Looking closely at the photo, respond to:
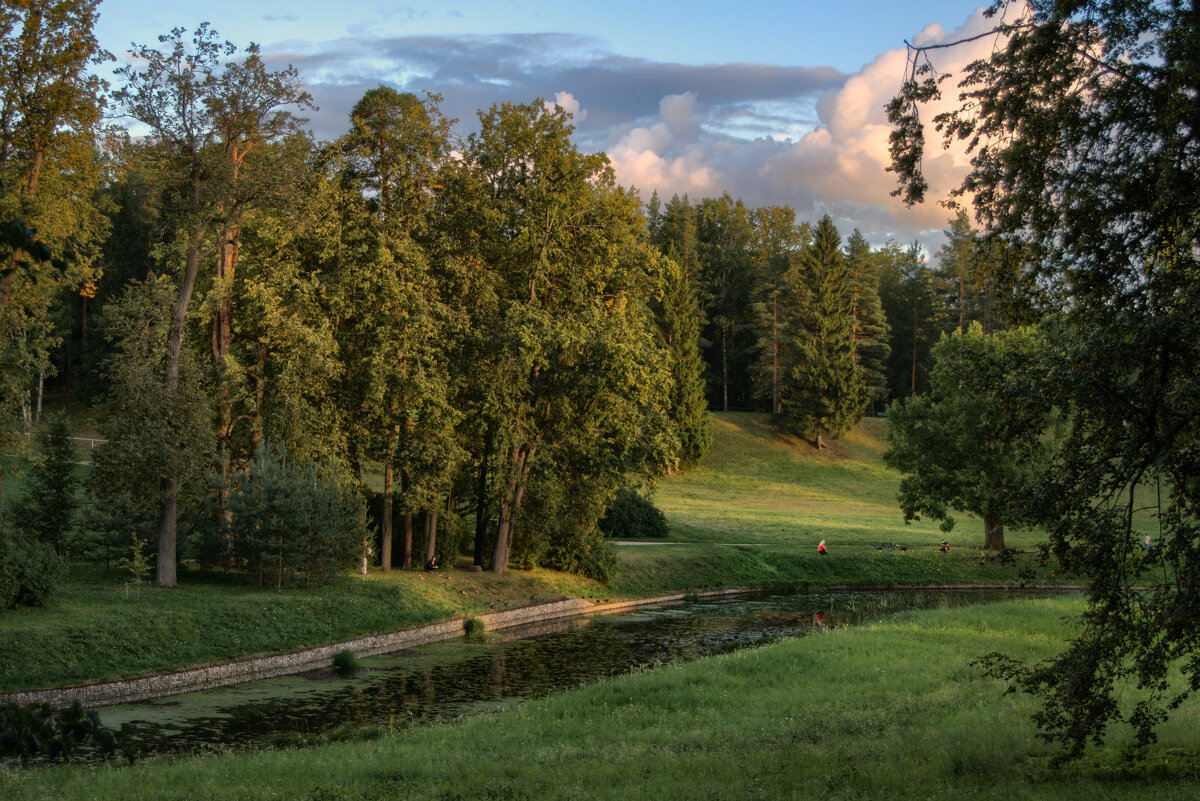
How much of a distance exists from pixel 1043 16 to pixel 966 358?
13.5 feet

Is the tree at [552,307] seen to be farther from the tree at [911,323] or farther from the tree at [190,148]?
the tree at [911,323]

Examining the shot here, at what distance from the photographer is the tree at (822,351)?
254 feet

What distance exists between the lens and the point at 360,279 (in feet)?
100.0

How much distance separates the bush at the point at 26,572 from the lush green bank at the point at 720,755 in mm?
9279

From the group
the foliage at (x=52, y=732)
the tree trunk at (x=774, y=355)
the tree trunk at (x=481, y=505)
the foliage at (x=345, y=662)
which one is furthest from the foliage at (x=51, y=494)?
the tree trunk at (x=774, y=355)

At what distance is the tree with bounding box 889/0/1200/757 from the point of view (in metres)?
9.20

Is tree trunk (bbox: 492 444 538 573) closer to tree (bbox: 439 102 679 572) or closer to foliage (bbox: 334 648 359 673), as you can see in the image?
tree (bbox: 439 102 679 572)

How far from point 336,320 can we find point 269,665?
41.3ft

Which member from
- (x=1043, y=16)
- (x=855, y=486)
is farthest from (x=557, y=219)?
(x=855, y=486)

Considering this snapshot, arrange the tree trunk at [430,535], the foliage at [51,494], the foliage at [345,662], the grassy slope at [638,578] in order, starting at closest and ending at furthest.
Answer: the grassy slope at [638,578], the foliage at [345,662], the foliage at [51,494], the tree trunk at [430,535]

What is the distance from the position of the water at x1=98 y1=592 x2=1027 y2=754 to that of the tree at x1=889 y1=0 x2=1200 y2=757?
12.6 meters

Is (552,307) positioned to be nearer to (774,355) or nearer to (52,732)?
(52,732)

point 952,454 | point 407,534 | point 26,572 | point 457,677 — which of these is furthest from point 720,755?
point 952,454

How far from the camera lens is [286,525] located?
1069 inches
